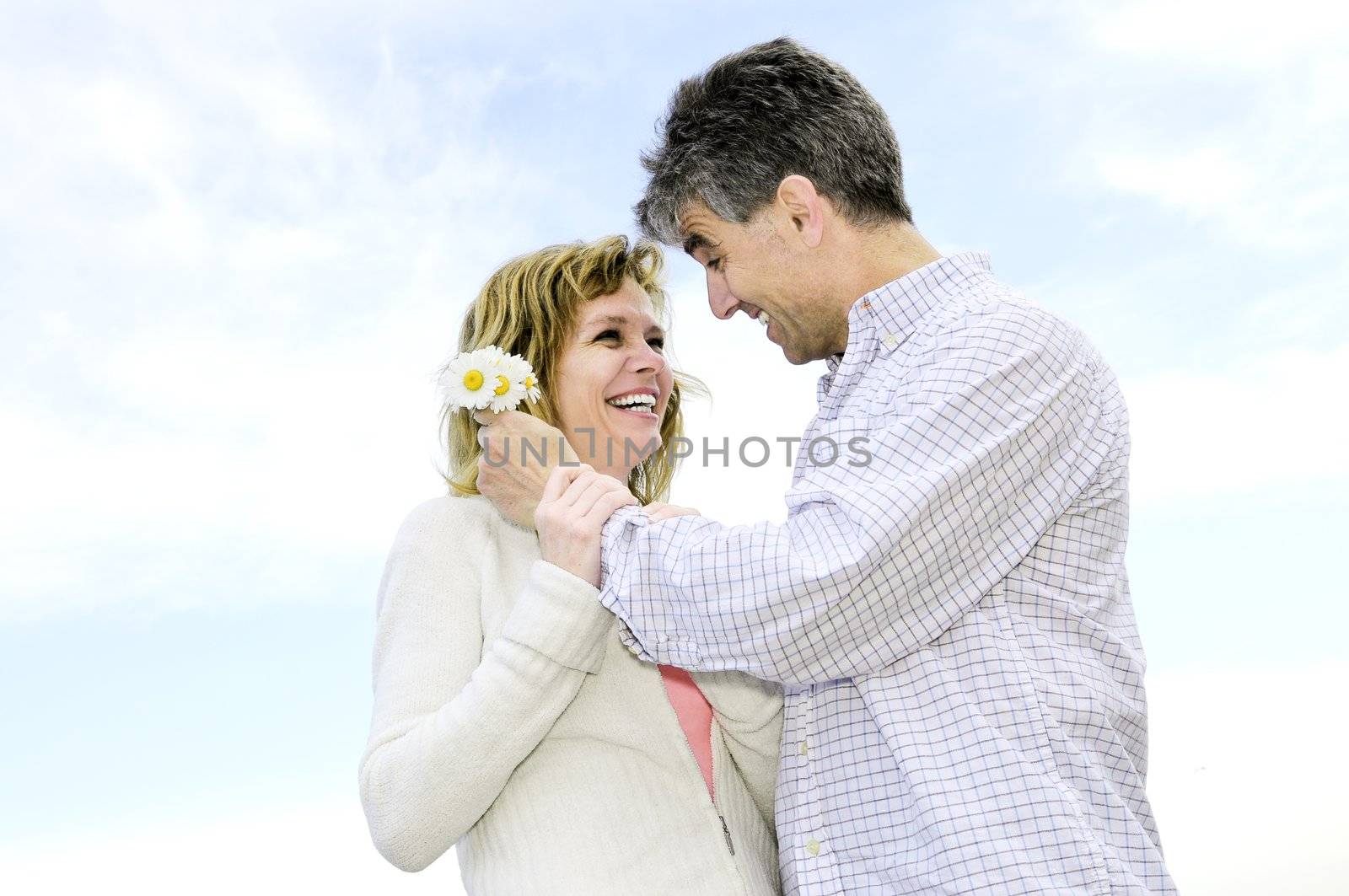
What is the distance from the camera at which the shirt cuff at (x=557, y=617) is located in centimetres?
255

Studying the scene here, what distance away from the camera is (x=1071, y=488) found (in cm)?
246

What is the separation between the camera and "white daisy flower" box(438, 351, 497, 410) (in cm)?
300

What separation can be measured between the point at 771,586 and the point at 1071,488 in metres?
0.68

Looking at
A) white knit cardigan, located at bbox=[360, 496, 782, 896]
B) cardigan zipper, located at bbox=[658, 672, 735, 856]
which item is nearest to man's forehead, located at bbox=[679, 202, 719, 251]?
white knit cardigan, located at bbox=[360, 496, 782, 896]

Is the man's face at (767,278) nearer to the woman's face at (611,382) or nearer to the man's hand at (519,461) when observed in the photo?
the woman's face at (611,382)

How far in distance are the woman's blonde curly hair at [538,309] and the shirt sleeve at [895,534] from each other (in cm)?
103

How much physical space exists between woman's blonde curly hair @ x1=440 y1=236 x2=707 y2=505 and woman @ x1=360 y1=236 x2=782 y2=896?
0.37m

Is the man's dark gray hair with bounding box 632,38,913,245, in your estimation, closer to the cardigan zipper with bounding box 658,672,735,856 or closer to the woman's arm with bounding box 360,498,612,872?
the woman's arm with bounding box 360,498,612,872

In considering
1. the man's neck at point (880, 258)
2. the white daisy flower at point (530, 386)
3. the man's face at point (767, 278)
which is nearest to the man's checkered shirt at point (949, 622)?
the man's neck at point (880, 258)

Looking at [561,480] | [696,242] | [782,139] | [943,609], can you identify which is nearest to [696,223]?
[696,242]

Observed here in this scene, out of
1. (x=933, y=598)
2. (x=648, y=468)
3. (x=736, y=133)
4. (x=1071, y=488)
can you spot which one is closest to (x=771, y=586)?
(x=933, y=598)

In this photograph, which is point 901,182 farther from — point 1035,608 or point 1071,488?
point 1035,608

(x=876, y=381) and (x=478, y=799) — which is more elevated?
(x=876, y=381)

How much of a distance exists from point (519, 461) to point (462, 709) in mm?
640
